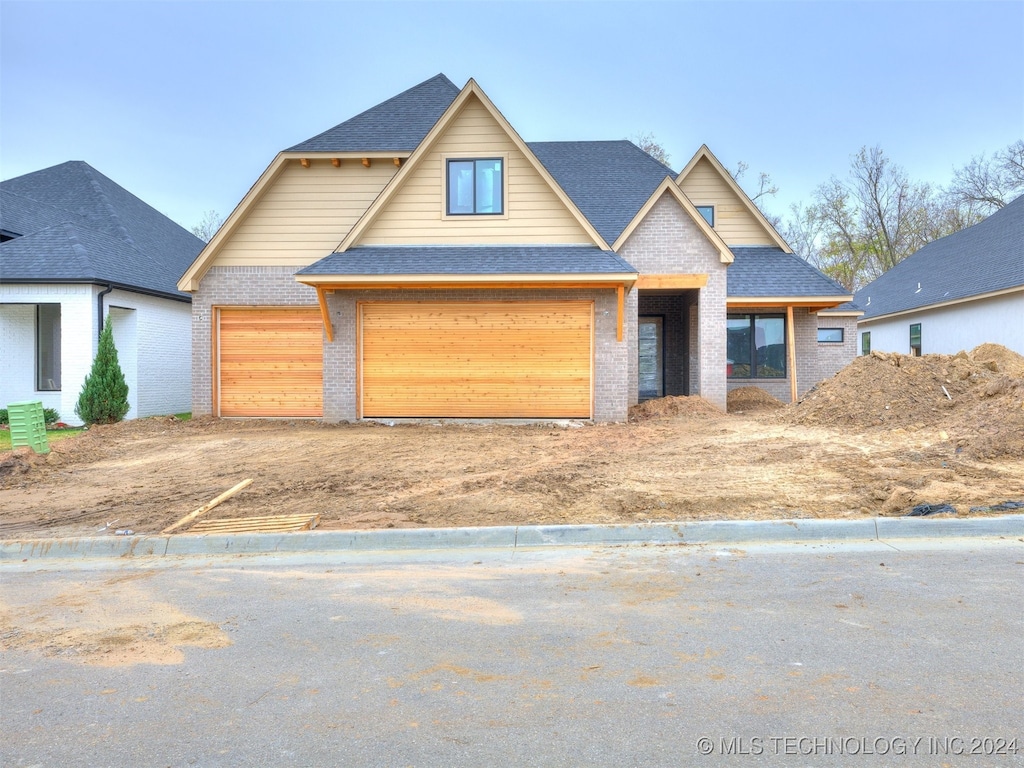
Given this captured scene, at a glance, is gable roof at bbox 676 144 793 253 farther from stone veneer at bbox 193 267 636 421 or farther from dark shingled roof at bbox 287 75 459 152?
stone veneer at bbox 193 267 636 421

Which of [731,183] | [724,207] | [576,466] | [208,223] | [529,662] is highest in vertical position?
[208,223]

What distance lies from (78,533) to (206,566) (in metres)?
1.93

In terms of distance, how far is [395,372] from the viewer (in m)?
15.8

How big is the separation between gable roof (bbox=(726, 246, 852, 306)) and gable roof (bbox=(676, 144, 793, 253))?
0.44 m

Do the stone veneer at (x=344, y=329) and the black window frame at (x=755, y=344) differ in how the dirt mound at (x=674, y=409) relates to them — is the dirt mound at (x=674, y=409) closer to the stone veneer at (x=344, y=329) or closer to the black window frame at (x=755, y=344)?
the stone veneer at (x=344, y=329)

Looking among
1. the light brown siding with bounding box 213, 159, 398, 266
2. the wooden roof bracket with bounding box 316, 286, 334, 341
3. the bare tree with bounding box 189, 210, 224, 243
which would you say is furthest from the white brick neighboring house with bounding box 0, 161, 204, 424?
the bare tree with bounding box 189, 210, 224, 243

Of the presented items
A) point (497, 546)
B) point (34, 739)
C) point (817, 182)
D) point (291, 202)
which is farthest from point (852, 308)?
point (817, 182)

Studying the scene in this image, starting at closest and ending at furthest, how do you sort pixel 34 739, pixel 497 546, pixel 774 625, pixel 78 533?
pixel 34 739, pixel 774 625, pixel 497 546, pixel 78 533

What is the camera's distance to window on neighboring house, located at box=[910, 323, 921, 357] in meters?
29.3

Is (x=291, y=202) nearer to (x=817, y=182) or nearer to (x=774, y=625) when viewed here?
(x=774, y=625)

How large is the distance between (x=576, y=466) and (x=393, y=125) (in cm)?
1159

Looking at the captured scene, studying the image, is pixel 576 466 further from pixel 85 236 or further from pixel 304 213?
pixel 85 236

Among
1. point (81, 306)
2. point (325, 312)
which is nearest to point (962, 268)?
point (325, 312)

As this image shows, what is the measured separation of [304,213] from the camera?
16938mm
